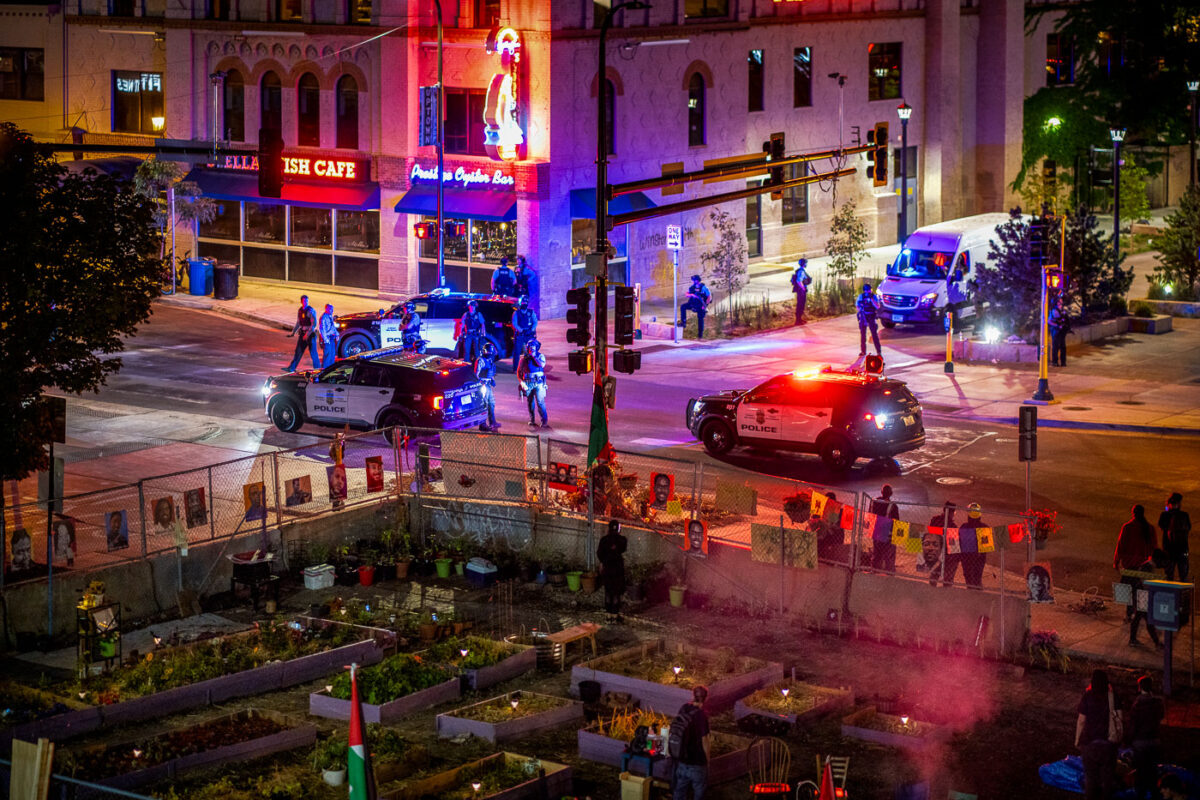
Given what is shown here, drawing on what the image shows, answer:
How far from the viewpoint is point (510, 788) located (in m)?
15.6

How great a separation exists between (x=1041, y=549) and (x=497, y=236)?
26.7 metres

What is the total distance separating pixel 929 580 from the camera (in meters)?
20.7

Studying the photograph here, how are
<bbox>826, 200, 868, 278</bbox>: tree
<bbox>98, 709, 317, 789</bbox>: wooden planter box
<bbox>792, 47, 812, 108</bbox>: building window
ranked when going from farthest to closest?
<bbox>792, 47, 812, 108</bbox>: building window < <bbox>826, 200, 868, 278</bbox>: tree < <bbox>98, 709, 317, 789</bbox>: wooden planter box

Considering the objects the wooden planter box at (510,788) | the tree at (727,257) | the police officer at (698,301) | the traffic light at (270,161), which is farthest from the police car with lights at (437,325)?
the wooden planter box at (510,788)

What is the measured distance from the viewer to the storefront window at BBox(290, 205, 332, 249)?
169 ft

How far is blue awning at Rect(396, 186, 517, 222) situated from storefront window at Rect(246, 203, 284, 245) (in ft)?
19.0

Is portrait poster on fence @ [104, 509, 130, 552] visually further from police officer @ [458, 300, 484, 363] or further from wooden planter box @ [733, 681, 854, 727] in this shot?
police officer @ [458, 300, 484, 363]

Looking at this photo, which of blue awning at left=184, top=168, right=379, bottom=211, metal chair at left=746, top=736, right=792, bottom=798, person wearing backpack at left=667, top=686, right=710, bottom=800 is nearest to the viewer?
person wearing backpack at left=667, top=686, right=710, bottom=800

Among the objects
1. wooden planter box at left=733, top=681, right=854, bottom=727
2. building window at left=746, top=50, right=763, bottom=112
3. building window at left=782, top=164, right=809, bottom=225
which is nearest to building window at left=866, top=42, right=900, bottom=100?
building window at left=782, top=164, right=809, bottom=225

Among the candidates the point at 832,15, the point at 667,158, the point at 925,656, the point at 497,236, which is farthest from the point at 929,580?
the point at 832,15

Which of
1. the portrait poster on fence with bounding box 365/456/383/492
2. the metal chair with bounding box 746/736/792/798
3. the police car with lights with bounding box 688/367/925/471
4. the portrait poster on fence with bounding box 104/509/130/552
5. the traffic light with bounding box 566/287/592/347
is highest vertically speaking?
the traffic light with bounding box 566/287/592/347

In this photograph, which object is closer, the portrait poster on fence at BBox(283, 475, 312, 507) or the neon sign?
the portrait poster on fence at BBox(283, 475, 312, 507)

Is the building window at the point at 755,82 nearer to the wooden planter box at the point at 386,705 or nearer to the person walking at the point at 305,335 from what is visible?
the person walking at the point at 305,335

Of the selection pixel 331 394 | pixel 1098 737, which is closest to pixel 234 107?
pixel 331 394
